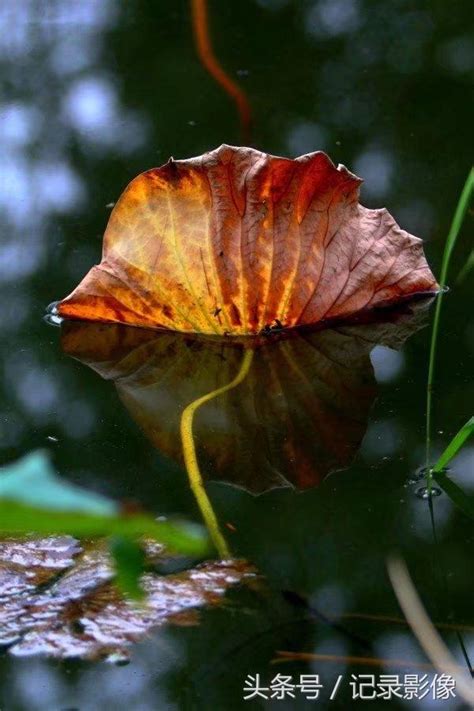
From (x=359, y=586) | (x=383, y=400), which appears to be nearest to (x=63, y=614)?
(x=359, y=586)

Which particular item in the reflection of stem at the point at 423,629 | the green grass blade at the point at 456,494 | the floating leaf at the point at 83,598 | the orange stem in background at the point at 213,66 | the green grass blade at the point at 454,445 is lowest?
the reflection of stem at the point at 423,629

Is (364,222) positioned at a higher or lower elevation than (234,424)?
higher

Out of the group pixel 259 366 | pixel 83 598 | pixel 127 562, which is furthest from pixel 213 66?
pixel 127 562

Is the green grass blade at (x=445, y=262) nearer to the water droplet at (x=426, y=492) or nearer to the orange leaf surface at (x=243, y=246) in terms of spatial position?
the water droplet at (x=426, y=492)

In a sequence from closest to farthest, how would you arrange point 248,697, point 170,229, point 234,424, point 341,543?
point 248,697, point 341,543, point 234,424, point 170,229

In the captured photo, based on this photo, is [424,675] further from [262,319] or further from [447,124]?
[447,124]

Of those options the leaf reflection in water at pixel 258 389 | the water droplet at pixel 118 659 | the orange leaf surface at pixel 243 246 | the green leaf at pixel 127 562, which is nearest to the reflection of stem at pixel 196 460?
the leaf reflection in water at pixel 258 389

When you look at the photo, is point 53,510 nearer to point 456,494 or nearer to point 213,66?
point 456,494
